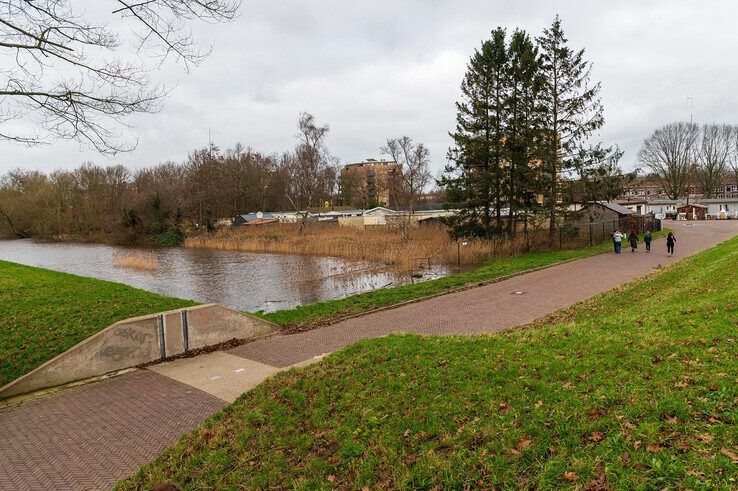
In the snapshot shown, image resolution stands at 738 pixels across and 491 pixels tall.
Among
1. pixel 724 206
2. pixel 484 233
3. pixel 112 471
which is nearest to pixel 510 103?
pixel 484 233

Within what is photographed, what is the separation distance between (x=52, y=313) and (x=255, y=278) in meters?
12.8

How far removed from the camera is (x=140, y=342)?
8852 mm

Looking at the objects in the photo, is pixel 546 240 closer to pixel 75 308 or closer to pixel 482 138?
pixel 482 138

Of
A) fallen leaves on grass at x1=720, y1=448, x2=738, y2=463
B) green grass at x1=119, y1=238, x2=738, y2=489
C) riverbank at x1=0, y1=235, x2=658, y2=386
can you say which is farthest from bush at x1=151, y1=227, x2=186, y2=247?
fallen leaves on grass at x1=720, y1=448, x2=738, y2=463

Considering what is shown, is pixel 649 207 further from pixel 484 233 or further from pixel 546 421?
pixel 546 421

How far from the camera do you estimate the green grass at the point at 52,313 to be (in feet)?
29.5

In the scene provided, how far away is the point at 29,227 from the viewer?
72.1 metres

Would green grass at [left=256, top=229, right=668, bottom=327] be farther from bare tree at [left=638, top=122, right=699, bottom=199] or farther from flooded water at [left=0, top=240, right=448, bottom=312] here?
bare tree at [left=638, top=122, right=699, bottom=199]

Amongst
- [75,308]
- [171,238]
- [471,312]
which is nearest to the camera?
[75,308]

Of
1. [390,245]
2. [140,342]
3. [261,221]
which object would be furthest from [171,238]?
[140,342]

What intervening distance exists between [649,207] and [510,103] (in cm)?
6143

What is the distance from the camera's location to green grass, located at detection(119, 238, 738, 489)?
12.2ft

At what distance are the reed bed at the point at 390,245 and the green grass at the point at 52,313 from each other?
14.2m

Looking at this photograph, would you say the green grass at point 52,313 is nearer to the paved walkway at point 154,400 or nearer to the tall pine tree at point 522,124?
the paved walkway at point 154,400
